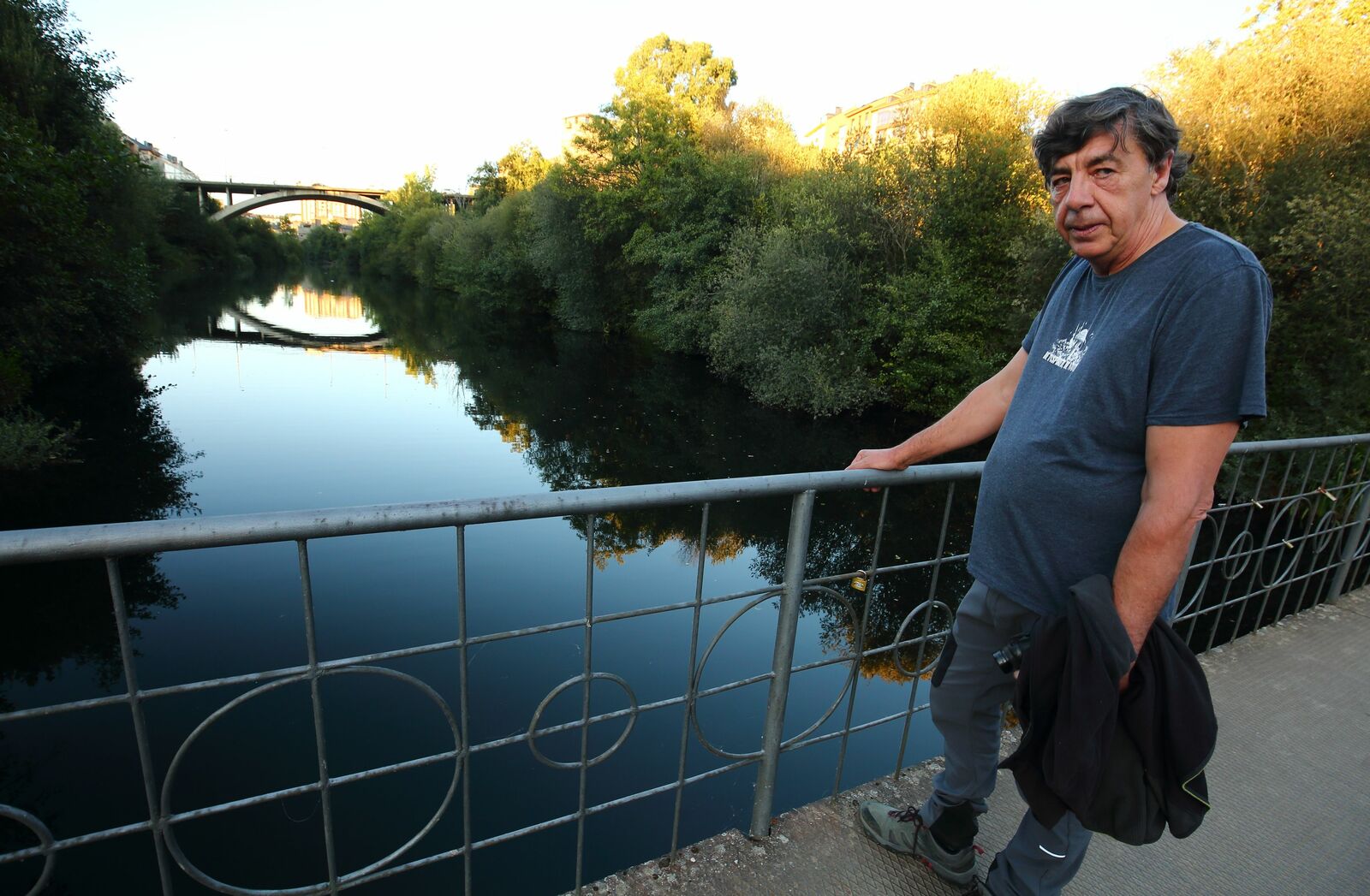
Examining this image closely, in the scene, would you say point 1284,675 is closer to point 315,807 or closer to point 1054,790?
point 1054,790

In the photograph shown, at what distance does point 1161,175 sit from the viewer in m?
1.32

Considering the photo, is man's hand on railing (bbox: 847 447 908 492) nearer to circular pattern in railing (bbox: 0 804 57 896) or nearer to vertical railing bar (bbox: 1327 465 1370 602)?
circular pattern in railing (bbox: 0 804 57 896)

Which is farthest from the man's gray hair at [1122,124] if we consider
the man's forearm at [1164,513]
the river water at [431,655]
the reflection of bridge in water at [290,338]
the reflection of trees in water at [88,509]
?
the reflection of bridge in water at [290,338]

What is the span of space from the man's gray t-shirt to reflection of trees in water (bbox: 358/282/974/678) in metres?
1.41

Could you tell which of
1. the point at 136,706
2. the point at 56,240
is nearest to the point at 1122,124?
the point at 136,706

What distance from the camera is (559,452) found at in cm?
1388

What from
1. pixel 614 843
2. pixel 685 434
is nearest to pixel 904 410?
pixel 685 434

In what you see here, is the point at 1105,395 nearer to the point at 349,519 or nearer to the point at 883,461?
the point at 883,461

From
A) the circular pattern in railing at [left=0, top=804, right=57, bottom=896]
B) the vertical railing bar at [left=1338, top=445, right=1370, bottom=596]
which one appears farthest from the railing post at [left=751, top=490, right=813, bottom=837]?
Result: the vertical railing bar at [left=1338, top=445, right=1370, bottom=596]

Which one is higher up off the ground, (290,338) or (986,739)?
(986,739)

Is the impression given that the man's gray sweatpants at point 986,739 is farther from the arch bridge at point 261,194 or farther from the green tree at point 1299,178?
the arch bridge at point 261,194

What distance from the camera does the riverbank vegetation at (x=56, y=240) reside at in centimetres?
1004

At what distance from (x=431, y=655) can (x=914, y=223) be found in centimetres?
1387

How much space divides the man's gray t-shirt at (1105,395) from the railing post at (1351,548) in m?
3.21
